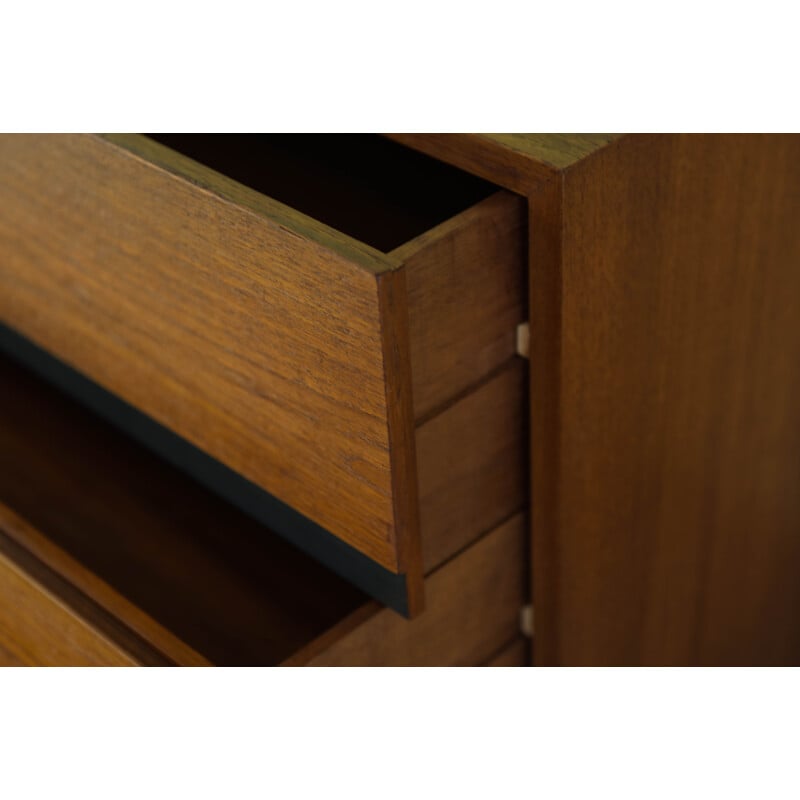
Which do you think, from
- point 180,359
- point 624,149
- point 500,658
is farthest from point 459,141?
point 500,658

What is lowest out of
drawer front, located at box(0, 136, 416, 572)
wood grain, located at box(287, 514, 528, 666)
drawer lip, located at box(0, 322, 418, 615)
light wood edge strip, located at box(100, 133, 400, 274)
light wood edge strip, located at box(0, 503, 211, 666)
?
wood grain, located at box(287, 514, 528, 666)

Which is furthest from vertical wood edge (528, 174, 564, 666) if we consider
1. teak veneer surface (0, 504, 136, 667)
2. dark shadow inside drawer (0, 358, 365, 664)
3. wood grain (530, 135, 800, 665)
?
teak veneer surface (0, 504, 136, 667)

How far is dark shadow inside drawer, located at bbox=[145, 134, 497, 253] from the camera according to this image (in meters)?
0.66

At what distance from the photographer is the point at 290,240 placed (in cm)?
60

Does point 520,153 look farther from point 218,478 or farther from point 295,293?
point 218,478

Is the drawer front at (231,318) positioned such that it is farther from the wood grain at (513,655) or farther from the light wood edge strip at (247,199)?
the wood grain at (513,655)

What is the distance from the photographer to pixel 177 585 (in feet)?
2.48

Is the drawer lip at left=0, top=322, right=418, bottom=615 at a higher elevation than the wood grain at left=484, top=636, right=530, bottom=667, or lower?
higher

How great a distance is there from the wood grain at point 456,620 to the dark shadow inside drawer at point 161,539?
0.08ft

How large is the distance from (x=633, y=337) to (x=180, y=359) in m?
0.23

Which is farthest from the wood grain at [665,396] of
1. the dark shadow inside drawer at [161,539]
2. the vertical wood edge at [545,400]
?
the dark shadow inside drawer at [161,539]

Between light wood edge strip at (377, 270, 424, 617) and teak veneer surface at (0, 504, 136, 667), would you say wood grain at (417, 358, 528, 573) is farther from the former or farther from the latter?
teak veneer surface at (0, 504, 136, 667)

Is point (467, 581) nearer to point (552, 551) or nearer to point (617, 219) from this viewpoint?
point (552, 551)

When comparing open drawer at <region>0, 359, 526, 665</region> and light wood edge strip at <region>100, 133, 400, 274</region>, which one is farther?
open drawer at <region>0, 359, 526, 665</region>
